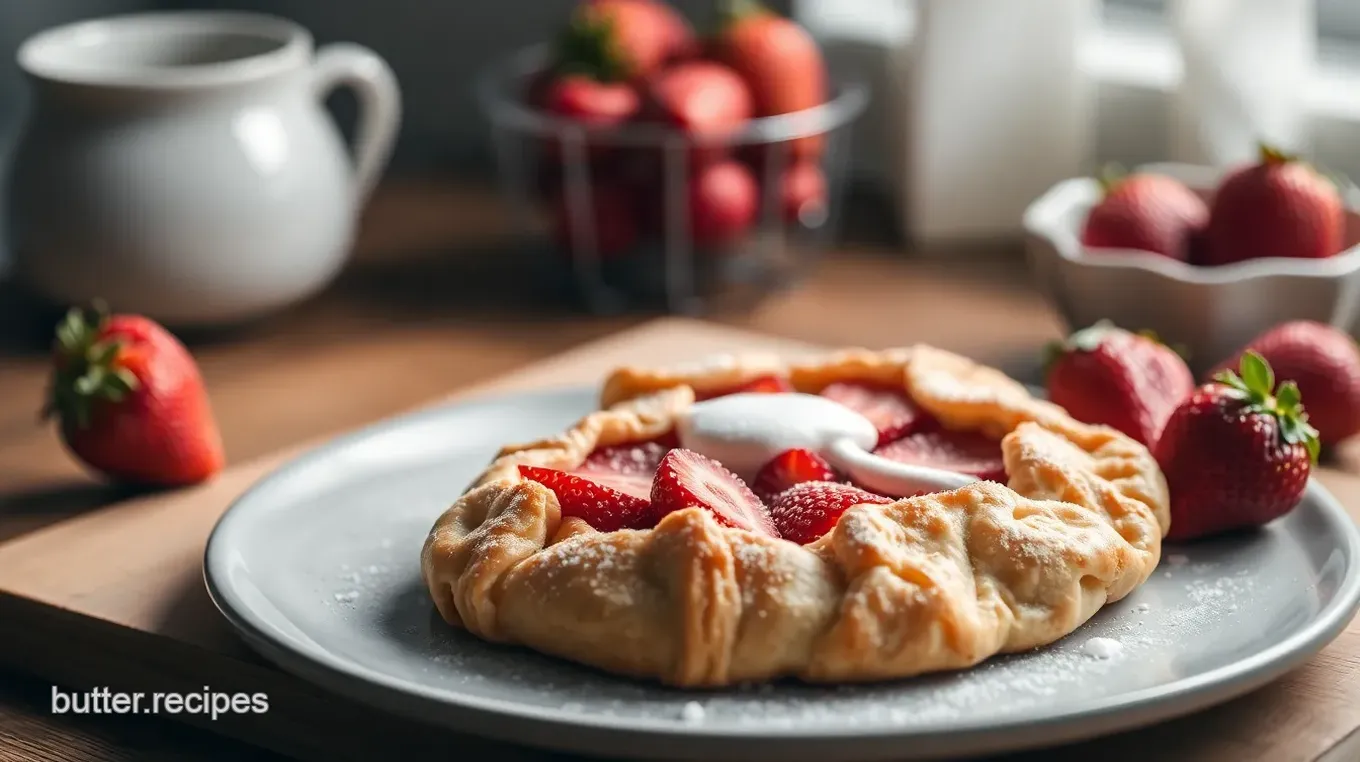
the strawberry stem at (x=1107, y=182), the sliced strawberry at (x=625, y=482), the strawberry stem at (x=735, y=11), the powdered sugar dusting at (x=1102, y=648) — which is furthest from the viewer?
the strawberry stem at (x=735, y=11)

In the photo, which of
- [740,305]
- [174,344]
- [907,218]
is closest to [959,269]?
[907,218]

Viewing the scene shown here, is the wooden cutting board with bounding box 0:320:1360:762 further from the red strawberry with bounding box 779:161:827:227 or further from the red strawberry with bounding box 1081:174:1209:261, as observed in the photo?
the red strawberry with bounding box 779:161:827:227

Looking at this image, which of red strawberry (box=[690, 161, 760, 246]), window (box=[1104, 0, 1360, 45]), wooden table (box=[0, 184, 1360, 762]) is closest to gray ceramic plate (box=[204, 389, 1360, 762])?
wooden table (box=[0, 184, 1360, 762])

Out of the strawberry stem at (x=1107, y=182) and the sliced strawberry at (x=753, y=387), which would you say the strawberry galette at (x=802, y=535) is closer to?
the sliced strawberry at (x=753, y=387)

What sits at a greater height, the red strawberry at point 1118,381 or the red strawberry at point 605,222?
the red strawberry at point 1118,381

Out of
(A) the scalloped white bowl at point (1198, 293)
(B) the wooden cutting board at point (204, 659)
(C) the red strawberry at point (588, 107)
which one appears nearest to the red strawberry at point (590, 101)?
(C) the red strawberry at point (588, 107)

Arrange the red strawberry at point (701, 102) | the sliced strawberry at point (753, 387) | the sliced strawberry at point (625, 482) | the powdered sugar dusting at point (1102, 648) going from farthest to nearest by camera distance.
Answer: the red strawberry at point (701, 102) < the sliced strawberry at point (753, 387) < the sliced strawberry at point (625, 482) < the powdered sugar dusting at point (1102, 648)
